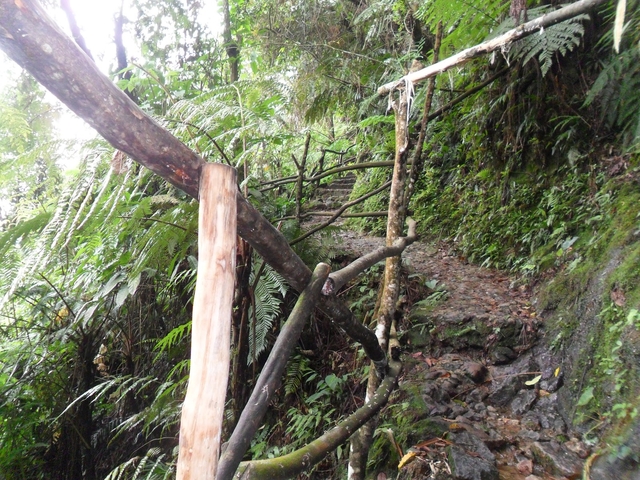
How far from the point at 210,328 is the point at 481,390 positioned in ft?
6.96

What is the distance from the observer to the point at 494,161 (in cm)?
408

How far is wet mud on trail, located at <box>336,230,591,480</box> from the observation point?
1878 mm

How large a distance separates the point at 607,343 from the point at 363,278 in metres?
2.25

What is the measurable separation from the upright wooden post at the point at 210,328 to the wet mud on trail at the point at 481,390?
53.1 inches

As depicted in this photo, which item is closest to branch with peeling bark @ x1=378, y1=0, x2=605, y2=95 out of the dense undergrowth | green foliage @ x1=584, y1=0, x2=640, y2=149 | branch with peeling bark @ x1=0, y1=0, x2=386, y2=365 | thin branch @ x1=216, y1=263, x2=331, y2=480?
the dense undergrowth

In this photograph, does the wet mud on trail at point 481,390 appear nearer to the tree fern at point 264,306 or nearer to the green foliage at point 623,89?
the tree fern at point 264,306

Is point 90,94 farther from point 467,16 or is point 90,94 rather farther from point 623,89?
point 623,89

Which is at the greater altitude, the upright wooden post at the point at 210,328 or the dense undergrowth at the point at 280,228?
the dense undergrowth at the point at 280,228

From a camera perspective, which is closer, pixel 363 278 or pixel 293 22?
pixel 363 278

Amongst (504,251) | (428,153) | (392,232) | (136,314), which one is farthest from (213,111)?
(428,153)

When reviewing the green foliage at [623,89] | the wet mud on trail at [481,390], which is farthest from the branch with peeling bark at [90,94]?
the green foliage at [623,89]

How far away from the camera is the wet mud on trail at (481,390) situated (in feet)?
6.16

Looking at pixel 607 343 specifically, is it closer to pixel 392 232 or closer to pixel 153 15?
pixel 392 232

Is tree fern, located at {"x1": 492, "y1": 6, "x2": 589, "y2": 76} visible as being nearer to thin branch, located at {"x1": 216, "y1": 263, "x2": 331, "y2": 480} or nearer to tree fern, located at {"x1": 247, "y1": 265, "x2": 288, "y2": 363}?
thin branch, located at {"x1": 216, "y1": 263, "x2": 331, "y2": 480}
